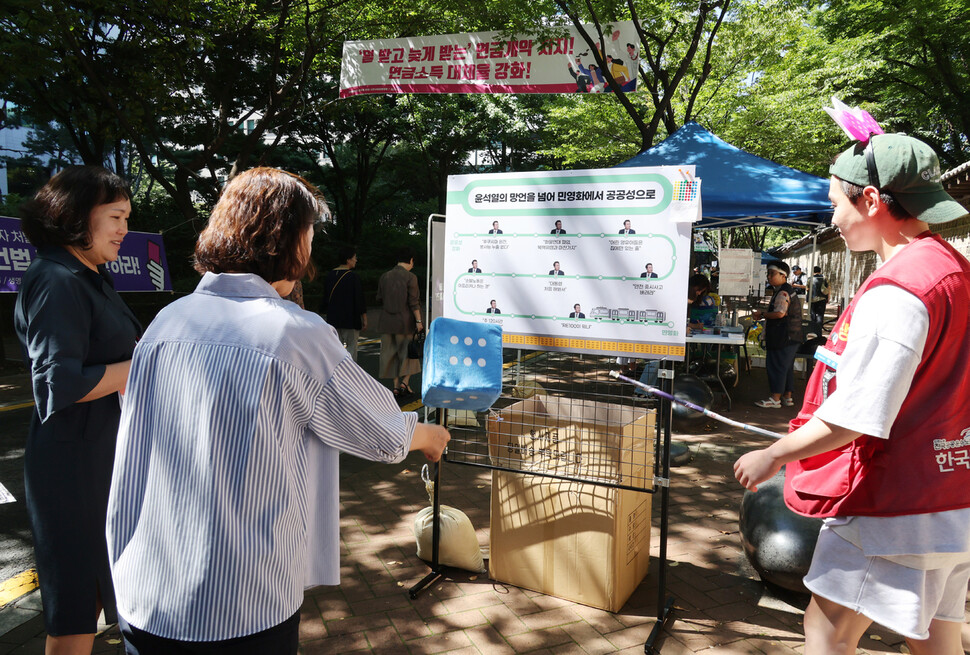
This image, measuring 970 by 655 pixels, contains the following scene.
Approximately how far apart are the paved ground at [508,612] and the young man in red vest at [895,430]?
1314 millimetres

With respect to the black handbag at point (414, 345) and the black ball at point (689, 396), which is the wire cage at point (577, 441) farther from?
the black handbag at point (414, 345)

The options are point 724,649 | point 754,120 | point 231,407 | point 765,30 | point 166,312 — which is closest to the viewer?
point 231,407

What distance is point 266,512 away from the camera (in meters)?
1.37

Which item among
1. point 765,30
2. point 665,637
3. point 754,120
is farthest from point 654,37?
point 665,637

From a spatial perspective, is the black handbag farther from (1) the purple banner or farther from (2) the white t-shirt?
(2) the white t-shirt

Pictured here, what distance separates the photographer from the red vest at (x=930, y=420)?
5.47 ft

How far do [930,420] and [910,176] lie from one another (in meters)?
0.65

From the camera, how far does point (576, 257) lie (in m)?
3.06

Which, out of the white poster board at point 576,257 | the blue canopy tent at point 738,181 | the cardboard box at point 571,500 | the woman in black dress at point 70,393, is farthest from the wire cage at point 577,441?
the blue canopy tent at point 738,181

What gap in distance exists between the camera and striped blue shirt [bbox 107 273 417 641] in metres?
1.33

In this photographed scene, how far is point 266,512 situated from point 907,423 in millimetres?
1609

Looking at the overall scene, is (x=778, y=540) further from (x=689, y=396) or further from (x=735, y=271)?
(x=735, y=271)

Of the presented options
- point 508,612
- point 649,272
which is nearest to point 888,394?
point 649,272

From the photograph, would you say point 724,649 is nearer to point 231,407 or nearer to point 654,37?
point 231,407
